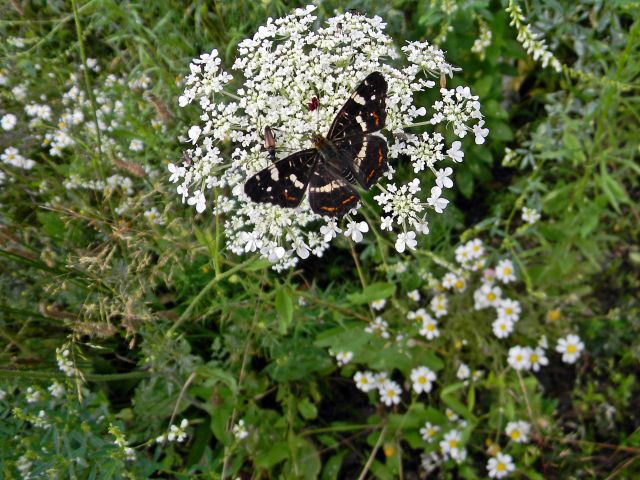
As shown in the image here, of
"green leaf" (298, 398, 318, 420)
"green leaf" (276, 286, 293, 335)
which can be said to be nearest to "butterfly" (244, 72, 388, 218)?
"green leaf" (276, 286, 293, 335)

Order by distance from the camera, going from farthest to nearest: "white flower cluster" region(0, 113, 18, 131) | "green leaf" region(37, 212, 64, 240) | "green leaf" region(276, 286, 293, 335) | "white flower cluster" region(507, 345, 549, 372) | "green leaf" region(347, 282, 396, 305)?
"white flower cluster" region(0, 113, 18, 131) < "white flower cluster" region(507, 345, 549, 372) < "green leaf" region(37, 212, 64, 240) < "green leaf" region(347, 282, 396, 305) < "green leaf" region(276, 286, 293, 335)

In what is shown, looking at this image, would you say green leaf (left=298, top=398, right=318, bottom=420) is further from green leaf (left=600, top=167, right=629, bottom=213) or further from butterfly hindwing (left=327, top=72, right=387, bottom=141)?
green leaf (left=600, top=167, right=629, bottom=213)

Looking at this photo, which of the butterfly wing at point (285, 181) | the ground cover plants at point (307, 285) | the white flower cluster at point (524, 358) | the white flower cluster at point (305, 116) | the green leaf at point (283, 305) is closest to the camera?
the butterfly wing at point (285, 181)

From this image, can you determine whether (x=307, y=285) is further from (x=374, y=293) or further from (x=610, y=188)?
(x=610, y=188)

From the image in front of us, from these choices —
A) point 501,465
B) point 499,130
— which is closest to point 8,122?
point 499,130

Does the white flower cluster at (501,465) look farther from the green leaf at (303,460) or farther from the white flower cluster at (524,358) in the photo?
the green leaf at (303,460)

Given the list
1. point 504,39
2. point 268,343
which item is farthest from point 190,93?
point 504,39

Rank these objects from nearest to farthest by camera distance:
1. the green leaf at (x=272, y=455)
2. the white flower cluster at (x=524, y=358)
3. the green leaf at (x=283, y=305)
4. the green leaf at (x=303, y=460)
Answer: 1. the green leaf at (x=283, y=305)
2. the green leaf at (x=272, y=455)
3. the green leaf at (x=303, y=460)
4. the white flower cluster at (x=524, y=358)

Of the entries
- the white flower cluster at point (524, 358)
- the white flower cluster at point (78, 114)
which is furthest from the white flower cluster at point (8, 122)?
the white flower cluster at point (524, 358)
